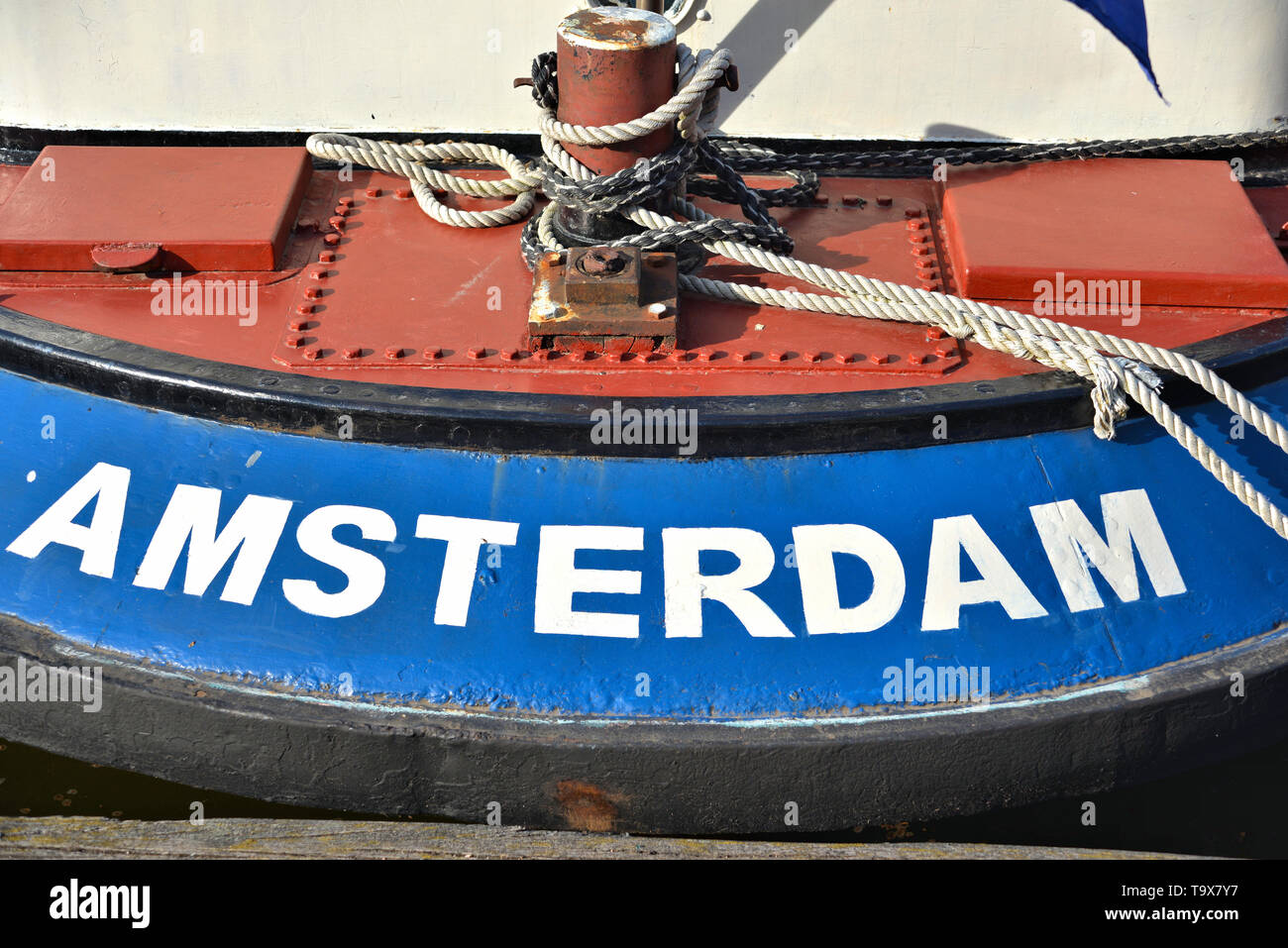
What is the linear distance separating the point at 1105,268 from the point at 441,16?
1652 mm

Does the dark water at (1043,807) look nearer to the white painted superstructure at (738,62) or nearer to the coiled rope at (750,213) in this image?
the coiled rope at (750,213)

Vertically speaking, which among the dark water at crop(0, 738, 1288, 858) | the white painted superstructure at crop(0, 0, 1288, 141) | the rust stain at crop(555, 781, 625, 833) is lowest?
the dark water at crop(0, 738, 1288, 858)

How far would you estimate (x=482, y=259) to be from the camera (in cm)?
309

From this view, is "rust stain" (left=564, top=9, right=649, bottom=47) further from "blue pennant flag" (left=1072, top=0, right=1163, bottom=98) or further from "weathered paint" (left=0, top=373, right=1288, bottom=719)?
"blue pennant flag" (left=1072, top=0, right=1163, bottom=98)

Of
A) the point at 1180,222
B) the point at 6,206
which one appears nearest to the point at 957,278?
the point at 1180,222

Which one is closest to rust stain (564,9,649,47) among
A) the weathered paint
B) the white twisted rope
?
the white twisted rope

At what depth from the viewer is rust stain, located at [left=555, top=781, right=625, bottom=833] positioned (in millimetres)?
2359

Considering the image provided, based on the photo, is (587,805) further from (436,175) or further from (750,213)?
(436,175)

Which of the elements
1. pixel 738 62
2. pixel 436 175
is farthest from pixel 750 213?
pixel 436 175

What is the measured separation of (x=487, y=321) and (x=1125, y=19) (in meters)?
1.70

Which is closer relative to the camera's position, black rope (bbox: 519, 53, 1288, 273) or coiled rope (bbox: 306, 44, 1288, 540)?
coiled rope (bbox: 306, 44, 1288, 540)

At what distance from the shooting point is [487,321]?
2846mm

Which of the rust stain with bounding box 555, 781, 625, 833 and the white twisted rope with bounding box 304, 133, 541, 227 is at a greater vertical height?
the white twisted rope with bounding box 304, 133, 541, 227

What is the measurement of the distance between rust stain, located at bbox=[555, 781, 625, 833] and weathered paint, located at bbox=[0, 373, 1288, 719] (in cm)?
13
